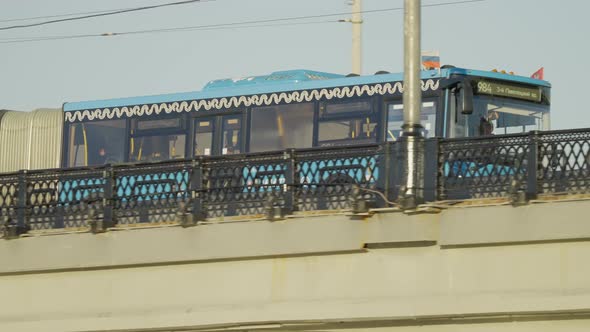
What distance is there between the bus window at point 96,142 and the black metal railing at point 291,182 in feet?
22.6

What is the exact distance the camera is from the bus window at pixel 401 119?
21.9 meters

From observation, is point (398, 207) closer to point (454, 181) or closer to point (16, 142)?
point (454, 181)

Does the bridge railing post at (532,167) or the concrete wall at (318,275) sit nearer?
the concrete wall at (318,275)

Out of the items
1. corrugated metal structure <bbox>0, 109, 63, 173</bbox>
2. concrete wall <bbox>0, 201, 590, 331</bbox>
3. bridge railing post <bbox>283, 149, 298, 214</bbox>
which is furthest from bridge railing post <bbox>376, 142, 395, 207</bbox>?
corrugated metal structure <bbox>0, 109, 63, 173</bbox>

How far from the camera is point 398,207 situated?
14.7m

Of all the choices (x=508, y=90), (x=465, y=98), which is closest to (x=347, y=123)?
(x=465, y=98)

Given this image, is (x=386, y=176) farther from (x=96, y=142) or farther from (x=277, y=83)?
(x=96, y=142)


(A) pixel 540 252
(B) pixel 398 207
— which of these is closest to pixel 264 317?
(B) pixel 398 207

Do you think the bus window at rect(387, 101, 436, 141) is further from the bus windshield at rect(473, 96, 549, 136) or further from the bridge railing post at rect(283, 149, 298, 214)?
the bridge railing post at rect(283, 149, 298, 214)

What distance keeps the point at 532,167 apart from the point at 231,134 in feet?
34.4

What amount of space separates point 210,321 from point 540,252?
13.3 feet

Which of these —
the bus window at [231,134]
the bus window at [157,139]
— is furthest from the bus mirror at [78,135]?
the bus window at [231,134]

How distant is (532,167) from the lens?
14.0 m

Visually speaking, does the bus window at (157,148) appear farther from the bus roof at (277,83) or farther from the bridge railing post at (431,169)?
the bridge railing post at (431,169)
